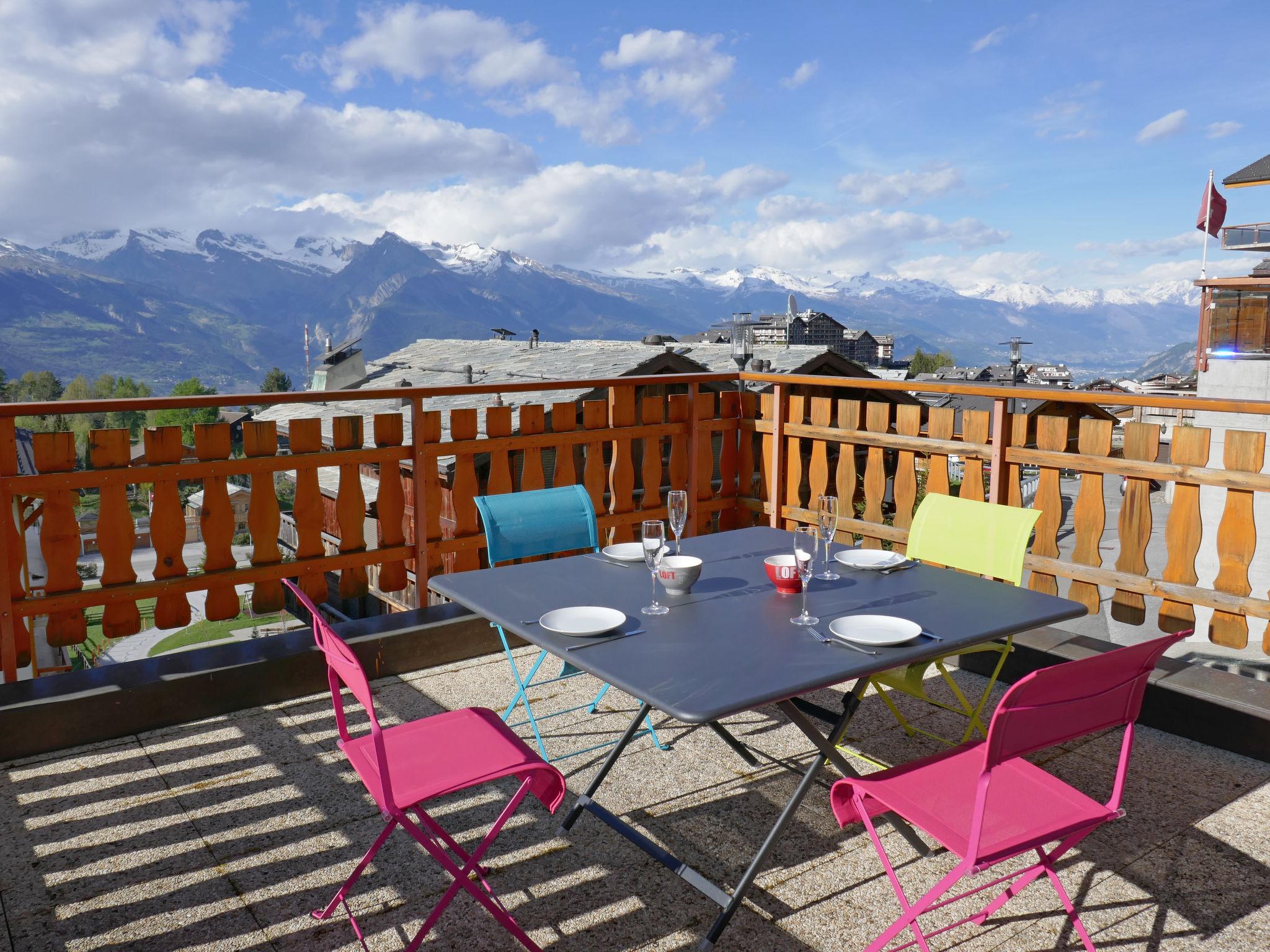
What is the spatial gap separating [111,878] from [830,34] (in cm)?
4343

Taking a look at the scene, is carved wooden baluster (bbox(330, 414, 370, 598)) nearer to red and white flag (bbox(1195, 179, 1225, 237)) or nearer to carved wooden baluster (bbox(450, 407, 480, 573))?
carved wooden baluster (bbox(450, 407, 480, 573))

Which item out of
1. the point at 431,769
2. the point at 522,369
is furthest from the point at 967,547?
the point at 522,369

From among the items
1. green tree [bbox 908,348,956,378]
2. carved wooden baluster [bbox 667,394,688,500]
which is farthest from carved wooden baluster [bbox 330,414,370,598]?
green tree [bbox 908,348,956,378]

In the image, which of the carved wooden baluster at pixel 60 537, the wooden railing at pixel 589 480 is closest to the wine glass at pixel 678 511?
the wooden railing at pixel 589 480

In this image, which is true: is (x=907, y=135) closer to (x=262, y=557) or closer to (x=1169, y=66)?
(x=1169, y=66)

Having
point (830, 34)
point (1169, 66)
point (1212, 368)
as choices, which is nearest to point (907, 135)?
point (1169, 66)

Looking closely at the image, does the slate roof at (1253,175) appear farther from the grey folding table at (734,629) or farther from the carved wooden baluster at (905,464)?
the grey folding table at (734,629)

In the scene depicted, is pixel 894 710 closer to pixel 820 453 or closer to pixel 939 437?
pixel 939 437

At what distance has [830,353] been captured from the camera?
826 inches

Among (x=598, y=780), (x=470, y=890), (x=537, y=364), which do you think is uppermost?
(x=537, y=364)

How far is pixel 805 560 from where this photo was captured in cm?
211

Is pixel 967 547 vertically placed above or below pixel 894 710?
above

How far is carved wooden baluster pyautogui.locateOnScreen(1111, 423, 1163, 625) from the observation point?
331 cm

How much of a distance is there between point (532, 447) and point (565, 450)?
0.63 ft
